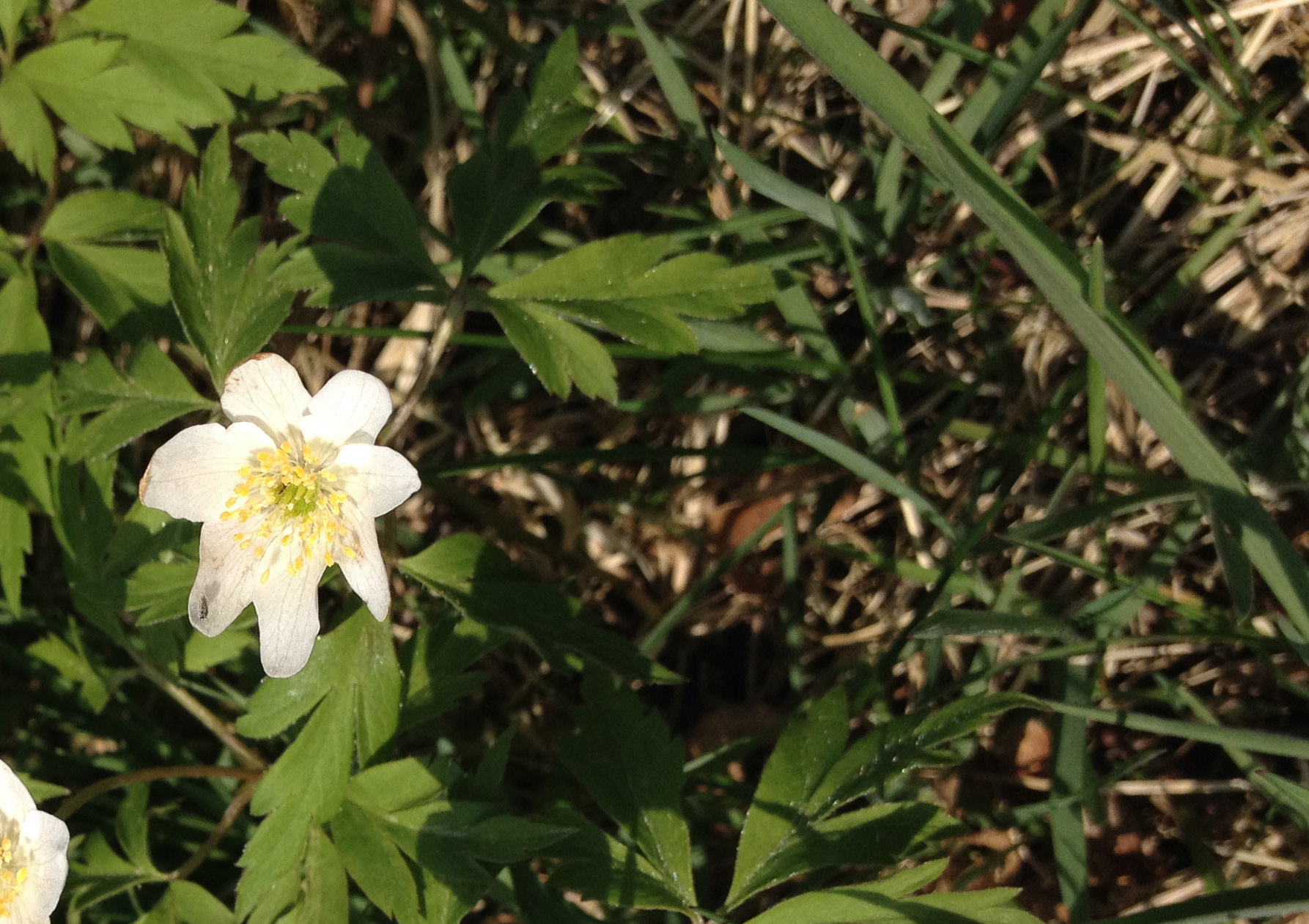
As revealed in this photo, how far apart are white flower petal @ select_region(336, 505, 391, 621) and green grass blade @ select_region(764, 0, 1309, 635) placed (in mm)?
1376

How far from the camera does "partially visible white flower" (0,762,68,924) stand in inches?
97.1

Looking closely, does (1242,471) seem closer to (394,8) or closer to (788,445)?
Answer: (788,445)

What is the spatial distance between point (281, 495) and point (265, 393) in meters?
0.25

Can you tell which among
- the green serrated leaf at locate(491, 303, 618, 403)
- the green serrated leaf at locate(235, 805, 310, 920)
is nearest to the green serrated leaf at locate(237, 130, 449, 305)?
the green serrated leaf at locate(491, 303, 618, 403)

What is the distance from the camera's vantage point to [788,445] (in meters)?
3.35

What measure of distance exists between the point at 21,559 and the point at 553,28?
7.19 feet

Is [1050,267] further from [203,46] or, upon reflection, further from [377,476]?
[203,46]

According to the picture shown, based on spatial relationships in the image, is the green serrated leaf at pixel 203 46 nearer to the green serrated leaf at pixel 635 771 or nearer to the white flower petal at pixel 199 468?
the white flower petal at pixel 199 468

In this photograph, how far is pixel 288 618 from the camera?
7.93ft

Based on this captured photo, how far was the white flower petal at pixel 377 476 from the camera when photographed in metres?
2.22

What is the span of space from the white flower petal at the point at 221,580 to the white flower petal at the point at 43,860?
1.82ft

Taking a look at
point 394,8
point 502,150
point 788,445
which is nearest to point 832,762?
point 788,445

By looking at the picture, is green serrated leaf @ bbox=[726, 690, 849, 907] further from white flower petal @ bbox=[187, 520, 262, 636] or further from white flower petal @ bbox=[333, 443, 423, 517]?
white flower petal @ bbox=[187, 520, 262, 636]

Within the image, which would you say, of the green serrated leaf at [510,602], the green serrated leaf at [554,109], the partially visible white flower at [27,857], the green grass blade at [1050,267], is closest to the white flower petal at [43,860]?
the partially visible white flower at [27,857]
